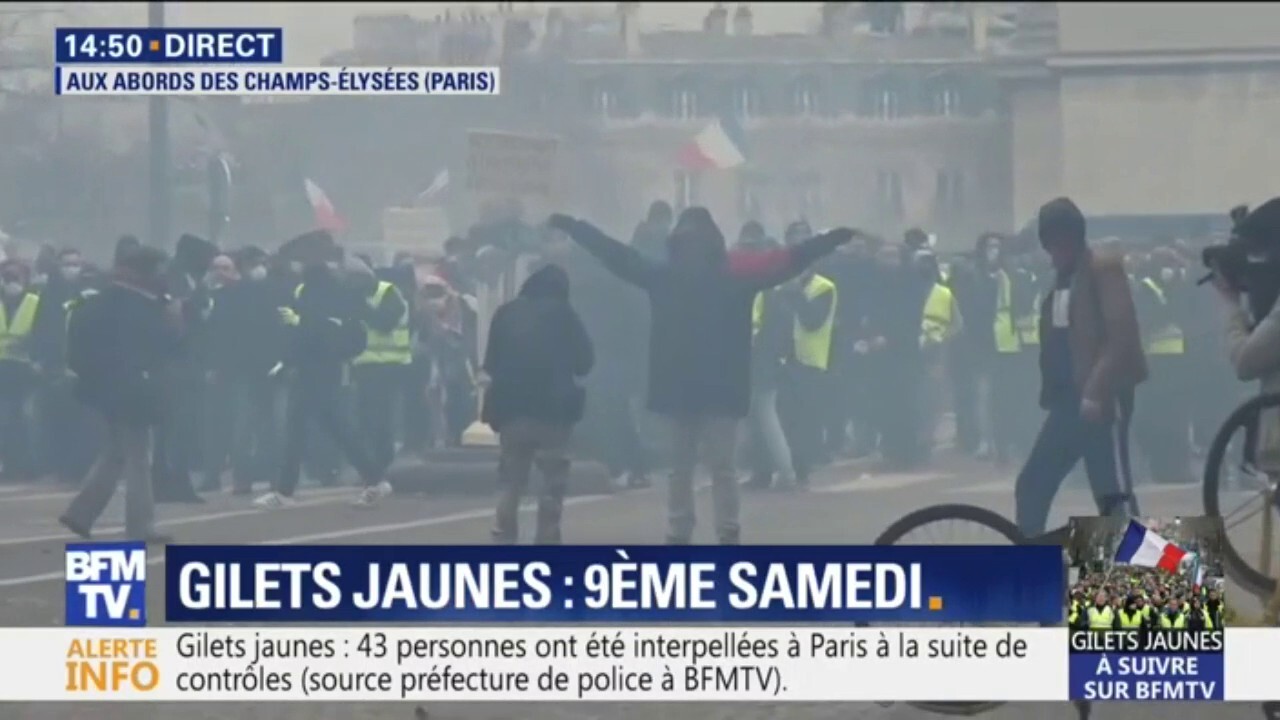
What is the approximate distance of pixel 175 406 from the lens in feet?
18.6

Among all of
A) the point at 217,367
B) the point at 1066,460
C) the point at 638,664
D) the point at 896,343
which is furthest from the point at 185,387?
the point at 1066,460

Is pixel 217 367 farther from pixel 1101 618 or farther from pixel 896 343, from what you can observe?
pixel 1101 618

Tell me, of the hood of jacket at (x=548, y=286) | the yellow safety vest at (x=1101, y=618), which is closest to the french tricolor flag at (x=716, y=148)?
the hood of jacket at (x=548, y=286)

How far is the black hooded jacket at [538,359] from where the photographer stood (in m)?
5.64

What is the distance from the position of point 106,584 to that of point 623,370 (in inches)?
57.5

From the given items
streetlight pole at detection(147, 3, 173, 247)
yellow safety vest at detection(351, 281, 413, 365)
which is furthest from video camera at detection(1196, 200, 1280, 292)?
streetlight pole at detection(147, 3, 173, 247)

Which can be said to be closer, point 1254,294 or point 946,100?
A: point 946,100

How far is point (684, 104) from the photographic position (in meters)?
Result: 5.64

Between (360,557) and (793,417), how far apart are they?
118 centimetres

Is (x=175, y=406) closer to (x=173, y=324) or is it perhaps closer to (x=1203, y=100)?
(x=173, y=324)

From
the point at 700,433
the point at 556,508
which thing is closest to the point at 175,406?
the point at 556,508

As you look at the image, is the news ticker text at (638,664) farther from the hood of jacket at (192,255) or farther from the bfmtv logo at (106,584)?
the hood of jacket at (192,255)

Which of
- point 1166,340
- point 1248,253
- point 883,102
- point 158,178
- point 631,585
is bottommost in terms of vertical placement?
point 631,585

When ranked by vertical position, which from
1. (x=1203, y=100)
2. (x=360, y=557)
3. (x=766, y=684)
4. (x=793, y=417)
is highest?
(x=1203, y=100)
